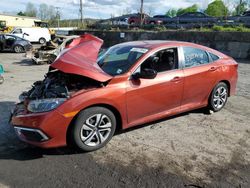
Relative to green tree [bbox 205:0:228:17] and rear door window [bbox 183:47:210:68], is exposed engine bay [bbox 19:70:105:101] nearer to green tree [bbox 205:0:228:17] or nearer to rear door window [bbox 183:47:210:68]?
rear door window [bbox 183:47:210:68]

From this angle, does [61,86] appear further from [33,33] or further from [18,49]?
[33,33]

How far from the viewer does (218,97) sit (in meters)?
6.18

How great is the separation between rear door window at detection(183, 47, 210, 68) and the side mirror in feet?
3.27

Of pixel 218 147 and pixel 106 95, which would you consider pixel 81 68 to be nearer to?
pixel 106 95

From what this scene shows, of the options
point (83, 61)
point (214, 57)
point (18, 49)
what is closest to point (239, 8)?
point (18, 49)

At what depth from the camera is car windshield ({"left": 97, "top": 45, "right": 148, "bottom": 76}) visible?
4828 millimetres

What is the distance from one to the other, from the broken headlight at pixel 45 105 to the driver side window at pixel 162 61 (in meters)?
1.50

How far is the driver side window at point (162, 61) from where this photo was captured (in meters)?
4.99

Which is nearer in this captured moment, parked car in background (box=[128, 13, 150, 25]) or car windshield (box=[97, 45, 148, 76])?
car windshield (box=[97, 45, 148, 76])

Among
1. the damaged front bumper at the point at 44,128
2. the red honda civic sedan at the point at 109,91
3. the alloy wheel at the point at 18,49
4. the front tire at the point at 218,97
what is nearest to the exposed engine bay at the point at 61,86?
the red honda civic sedan at the point at 109,91

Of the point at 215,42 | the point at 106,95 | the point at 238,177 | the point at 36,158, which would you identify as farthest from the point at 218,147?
the point at 215,42

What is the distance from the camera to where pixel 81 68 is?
4.30 meters

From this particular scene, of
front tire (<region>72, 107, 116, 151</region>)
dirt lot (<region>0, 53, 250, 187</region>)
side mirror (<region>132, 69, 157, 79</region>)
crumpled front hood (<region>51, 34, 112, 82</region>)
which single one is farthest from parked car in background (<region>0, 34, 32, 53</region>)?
front tire (<region>72, 107, 116, 151</region>)

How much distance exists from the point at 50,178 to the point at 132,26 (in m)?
23.4
